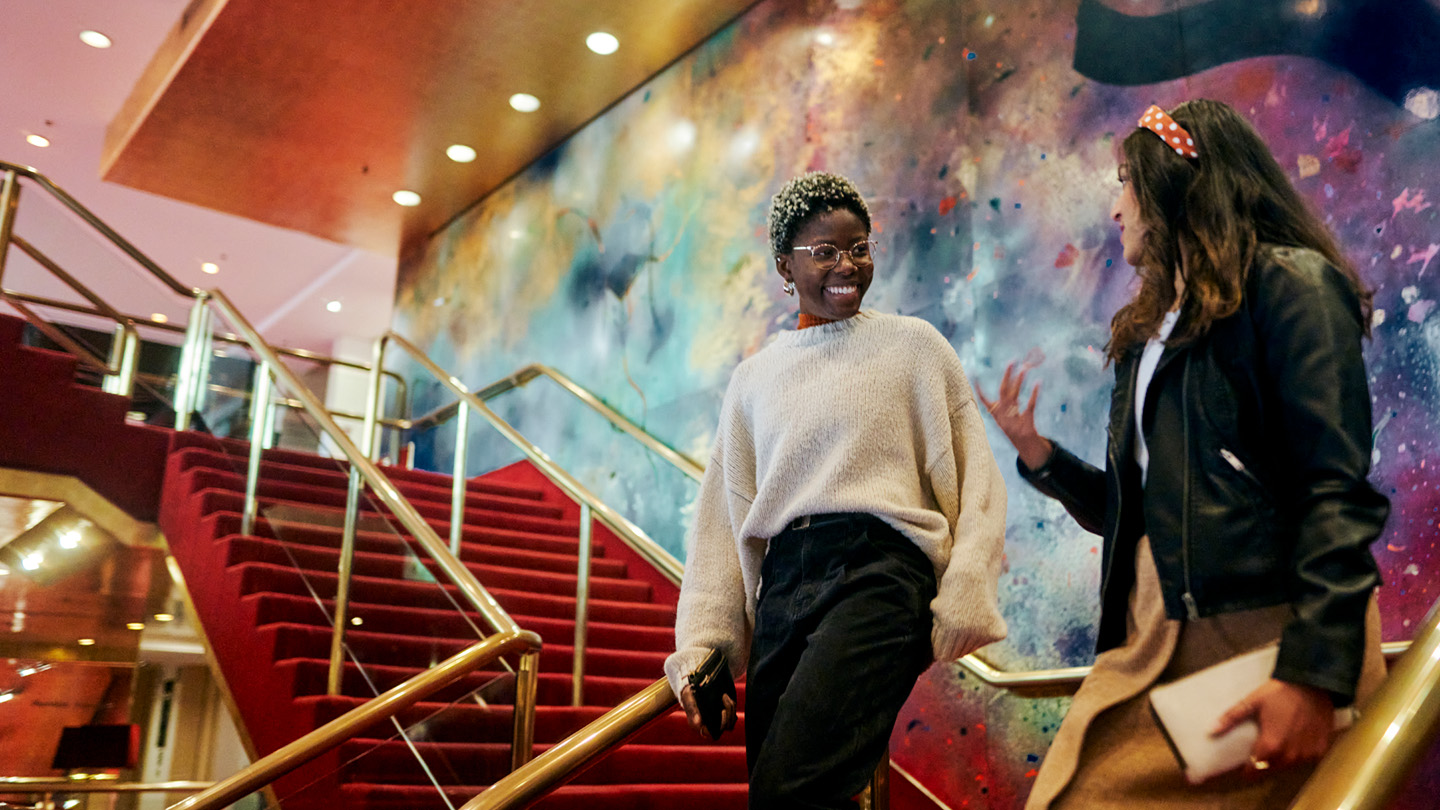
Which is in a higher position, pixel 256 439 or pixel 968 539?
pixel 256 439

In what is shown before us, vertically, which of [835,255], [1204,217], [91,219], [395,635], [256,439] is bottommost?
[395,635]

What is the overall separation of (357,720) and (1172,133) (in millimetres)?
2389

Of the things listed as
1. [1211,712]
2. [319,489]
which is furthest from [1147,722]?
[319,489]

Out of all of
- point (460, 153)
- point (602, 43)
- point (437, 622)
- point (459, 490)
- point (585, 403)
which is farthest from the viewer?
point (460, 153)

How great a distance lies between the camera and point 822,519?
1727 mm

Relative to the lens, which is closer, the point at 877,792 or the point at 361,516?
the point at 877,792

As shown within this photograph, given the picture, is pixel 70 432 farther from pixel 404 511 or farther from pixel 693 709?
pixel 693 709

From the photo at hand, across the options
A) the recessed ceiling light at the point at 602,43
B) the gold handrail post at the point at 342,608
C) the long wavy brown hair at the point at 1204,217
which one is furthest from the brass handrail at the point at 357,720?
the recessed ceiling light at the point at 602,43

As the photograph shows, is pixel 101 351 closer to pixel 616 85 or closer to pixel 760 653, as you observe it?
pixel 616 85

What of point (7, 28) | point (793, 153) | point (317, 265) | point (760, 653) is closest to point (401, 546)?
point (760, 653)

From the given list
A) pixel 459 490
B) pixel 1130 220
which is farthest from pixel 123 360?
pixel 1130 220

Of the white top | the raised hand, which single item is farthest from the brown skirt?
the raised hand

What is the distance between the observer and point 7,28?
844cm

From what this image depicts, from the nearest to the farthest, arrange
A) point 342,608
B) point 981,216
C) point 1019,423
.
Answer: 1. point 1019,423
2. point 342,608
3. point 981,216
